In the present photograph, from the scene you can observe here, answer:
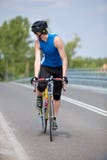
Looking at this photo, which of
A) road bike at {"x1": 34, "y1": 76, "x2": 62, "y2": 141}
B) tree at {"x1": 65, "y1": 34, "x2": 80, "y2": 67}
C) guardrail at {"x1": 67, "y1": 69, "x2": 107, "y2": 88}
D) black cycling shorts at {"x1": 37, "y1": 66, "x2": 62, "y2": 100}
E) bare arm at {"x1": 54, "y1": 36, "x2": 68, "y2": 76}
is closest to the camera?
bare arm at {"x1": 54, "y1": 36, "x2": 68, "y2": 76}

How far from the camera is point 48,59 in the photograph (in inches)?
379

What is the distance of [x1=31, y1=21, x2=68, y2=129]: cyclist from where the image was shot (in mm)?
9328

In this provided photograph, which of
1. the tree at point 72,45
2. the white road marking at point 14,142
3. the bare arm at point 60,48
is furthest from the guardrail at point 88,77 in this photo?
the tree at point 72,45

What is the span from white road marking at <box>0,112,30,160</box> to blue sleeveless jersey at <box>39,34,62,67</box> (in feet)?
3.95

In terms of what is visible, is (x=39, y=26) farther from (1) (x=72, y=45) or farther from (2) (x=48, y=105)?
(1) (x=72, y=45)

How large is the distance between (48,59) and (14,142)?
4.64ft

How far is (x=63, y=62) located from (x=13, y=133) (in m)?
1.43

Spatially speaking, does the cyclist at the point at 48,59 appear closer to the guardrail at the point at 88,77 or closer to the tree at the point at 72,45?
the guardrail at the point at 88,77

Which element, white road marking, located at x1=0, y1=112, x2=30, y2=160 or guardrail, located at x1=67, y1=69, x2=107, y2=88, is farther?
guardrail, located at x1=67, y1=69, x2=107, y2=88

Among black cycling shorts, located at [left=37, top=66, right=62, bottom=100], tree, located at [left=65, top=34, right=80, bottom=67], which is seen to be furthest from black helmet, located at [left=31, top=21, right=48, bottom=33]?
tree, located at [left=65, top=34, right=80, bottom=67]

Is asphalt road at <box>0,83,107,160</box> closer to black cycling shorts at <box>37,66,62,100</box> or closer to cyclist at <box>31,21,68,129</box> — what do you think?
cyclist at <box>31,21,68,129</box>

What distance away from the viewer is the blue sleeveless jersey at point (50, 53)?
938cm

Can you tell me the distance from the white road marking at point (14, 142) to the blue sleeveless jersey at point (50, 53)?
3.95 feet

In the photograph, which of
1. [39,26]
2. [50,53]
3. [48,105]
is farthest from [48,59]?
[48,105]
